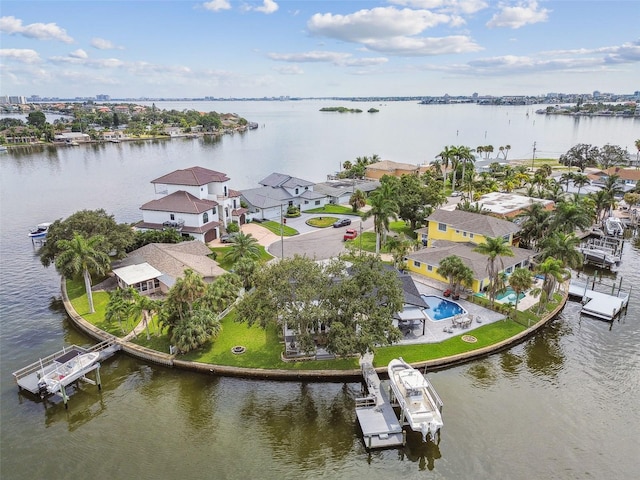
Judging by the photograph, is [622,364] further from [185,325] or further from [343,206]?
[343,206]

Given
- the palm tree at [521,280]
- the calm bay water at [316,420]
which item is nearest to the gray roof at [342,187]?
the palm tree at [521,280]

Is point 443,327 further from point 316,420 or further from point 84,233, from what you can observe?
point 84,233

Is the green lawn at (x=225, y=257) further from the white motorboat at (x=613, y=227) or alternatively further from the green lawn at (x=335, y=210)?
the white motorboat at (x=613, y=227)

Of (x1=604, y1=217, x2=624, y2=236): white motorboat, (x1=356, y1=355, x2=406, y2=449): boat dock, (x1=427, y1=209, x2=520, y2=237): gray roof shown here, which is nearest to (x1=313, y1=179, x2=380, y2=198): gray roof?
(x1=427, y1=209, x2=520, y2=237): gray roof

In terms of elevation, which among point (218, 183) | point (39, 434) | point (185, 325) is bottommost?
point (39, 434)

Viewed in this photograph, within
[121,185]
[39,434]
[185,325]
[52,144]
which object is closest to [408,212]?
[185,325]
